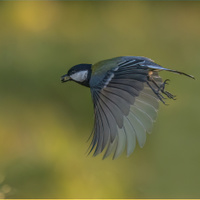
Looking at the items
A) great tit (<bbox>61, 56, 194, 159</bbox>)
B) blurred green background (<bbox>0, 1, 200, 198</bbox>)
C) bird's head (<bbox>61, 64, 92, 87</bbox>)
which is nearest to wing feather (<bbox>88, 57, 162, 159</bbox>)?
great tit (<bbox>61, 56, 194, 159</bbox>)

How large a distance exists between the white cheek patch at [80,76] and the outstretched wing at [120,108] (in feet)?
0.32

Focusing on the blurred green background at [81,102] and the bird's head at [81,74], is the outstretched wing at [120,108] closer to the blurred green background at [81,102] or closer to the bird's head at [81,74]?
the bird's head at [81,74]

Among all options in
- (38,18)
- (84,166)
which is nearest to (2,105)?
(84,166)

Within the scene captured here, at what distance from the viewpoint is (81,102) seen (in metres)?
2.93

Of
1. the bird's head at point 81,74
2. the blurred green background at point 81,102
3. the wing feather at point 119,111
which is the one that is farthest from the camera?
the blurred green background at point 81,102

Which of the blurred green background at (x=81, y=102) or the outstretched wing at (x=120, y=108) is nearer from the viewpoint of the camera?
the outstretched wing at (x=120, y=108)

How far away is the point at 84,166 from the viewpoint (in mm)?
2551

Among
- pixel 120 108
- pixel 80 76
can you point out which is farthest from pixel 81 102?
pixel 120 108

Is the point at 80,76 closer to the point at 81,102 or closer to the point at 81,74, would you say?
the point at 81,74

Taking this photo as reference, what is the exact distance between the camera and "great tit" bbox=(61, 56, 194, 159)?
1.59 m

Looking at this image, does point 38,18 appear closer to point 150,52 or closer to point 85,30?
point 85,30

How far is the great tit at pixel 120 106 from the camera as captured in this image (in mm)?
1589

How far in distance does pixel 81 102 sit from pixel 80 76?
43.0 inches

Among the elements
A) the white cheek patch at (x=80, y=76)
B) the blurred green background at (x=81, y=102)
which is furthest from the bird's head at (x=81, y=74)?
the blurred green background at (x=81, y=102)
